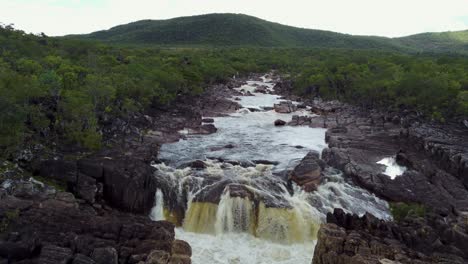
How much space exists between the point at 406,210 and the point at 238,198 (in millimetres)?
12680

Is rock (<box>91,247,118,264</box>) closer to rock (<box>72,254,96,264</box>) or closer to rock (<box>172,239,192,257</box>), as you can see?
rock (<box>72,254,96,264</box>)

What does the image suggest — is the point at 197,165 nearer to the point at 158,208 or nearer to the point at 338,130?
the point at 158,208

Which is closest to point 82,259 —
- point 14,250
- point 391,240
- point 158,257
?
point 14,250

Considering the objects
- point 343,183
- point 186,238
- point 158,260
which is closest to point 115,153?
point 186,238

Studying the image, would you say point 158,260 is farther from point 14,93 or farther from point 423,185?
point 423,185

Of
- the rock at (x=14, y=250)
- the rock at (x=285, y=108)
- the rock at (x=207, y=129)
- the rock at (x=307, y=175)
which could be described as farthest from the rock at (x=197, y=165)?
the rock at (x=285, y=108)

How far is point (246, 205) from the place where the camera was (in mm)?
30172

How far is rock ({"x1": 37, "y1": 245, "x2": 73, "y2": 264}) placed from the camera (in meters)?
20.1

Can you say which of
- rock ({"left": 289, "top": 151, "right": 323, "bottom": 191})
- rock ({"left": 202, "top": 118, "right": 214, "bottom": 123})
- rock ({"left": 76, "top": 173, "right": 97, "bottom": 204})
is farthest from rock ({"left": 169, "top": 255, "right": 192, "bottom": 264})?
rock ({"left": 202, "top": 118, "right": 214, "bottom": 123})

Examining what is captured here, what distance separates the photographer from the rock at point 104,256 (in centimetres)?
2083

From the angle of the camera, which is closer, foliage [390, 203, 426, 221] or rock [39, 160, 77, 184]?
foliage [390, 203, 426, 221]

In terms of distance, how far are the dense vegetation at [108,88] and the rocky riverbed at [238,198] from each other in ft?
8.90

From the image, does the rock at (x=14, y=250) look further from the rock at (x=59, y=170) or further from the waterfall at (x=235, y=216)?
the waterfall at (x=235, y=216)

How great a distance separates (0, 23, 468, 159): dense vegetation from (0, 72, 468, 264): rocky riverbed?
2.71 metres
